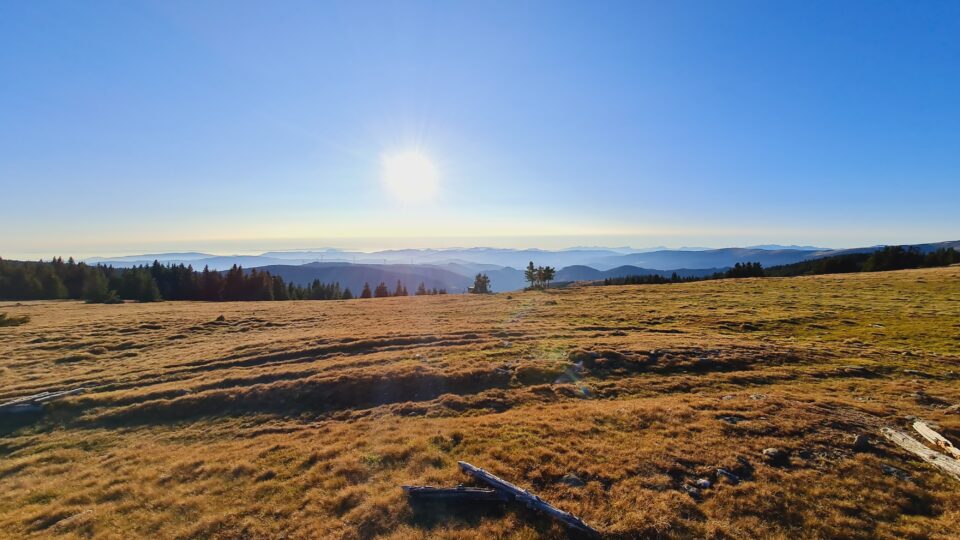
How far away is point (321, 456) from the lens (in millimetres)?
13070

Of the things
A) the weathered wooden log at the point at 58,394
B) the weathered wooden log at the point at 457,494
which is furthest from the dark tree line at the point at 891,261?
the weathered wooden log at the point at 58,394

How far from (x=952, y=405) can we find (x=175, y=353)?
153 feet

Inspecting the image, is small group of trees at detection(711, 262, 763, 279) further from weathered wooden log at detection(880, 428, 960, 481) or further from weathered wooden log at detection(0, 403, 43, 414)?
weathered wooden log at detection(0, 403, 43, 414)

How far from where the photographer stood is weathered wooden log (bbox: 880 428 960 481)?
1097 centimetres

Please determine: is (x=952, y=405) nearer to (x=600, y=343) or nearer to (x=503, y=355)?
(x=600, y=343)

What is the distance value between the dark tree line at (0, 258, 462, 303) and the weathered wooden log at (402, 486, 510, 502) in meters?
93.4

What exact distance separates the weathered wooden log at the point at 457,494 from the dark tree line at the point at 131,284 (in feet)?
306

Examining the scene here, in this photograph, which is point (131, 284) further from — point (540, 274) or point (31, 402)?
point (540, 274)

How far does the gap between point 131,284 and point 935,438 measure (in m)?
124

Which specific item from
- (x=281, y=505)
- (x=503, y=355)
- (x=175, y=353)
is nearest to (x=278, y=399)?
(x=281, y=505)

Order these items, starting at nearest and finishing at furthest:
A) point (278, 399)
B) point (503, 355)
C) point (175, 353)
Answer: point (278, 399)
point (503, 355)
point (175, 353)

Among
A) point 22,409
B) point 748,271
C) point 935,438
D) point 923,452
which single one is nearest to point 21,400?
point 22,409

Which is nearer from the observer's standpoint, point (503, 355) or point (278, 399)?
point (278, 399)

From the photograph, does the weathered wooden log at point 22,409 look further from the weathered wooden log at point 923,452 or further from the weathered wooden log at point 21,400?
the weathered wooden log at point 923,452
